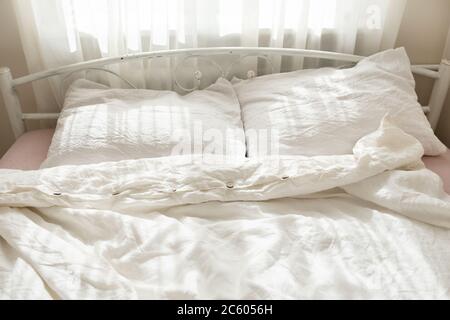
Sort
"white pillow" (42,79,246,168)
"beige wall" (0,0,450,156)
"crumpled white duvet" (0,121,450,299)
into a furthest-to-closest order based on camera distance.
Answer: "beige wall" (0,0,450,156)
"white pillow" (42,79,246,168)
"crumpled white duvet" (0,121,450,299)

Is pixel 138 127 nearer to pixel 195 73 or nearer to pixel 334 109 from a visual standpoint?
pixel 195 73

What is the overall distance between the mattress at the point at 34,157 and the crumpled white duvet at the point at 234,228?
204 millimetres

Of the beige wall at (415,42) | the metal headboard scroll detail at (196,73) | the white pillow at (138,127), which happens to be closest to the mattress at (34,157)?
the white pillow at (138,127)

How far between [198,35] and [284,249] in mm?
1051

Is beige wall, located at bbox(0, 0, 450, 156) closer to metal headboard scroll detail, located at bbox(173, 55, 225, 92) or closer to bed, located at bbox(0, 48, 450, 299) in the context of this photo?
bed, located at bbox(0, 48, 450, 299)

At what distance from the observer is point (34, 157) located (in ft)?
5.06

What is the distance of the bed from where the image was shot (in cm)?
100

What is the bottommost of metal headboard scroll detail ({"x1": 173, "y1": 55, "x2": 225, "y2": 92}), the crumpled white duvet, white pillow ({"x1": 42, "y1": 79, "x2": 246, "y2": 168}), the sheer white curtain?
the crumpled white duvet

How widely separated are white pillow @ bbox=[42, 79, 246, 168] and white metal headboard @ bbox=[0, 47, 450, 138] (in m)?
0.12

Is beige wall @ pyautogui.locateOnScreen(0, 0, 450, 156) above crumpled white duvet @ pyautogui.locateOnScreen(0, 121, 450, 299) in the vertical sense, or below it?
above

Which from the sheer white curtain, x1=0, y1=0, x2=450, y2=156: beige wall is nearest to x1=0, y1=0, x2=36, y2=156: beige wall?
x1=0, y1=0, x2=450, y2=156: beige wall

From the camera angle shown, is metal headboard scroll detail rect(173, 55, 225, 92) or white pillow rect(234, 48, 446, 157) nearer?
white pillow rect(234, 48, 446, 157)
